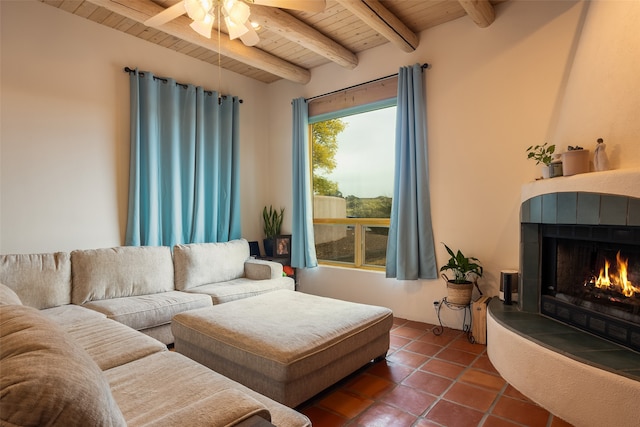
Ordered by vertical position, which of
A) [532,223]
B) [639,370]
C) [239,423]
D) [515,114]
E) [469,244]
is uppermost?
[515,114]

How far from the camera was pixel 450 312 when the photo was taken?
326cm

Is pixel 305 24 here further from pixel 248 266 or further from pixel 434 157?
pixel 248 266

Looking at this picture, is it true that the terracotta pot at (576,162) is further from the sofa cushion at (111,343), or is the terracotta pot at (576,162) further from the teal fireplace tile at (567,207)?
the sofa cushion at (111,343)

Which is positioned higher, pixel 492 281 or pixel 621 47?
pixel 621 47

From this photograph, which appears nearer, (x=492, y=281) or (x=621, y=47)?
(x=621, y=47)

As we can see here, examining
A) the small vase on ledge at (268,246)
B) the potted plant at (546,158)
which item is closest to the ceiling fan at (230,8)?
the potted plant at (546,158)

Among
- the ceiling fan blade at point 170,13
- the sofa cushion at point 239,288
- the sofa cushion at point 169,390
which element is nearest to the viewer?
the sofa cushion at point 169,390

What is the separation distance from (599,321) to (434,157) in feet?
5.99

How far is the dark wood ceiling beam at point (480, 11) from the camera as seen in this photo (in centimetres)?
269

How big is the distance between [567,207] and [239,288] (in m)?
2.66

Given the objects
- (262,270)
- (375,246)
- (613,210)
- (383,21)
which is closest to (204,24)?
(383,21)

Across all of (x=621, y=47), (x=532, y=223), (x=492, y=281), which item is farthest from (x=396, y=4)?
(x=492, y=281)

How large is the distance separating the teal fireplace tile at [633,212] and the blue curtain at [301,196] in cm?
296

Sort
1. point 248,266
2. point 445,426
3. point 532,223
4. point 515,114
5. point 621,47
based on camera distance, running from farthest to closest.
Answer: point 248,266, point 515,114, point 532,223, point 621,47, point 445,426
